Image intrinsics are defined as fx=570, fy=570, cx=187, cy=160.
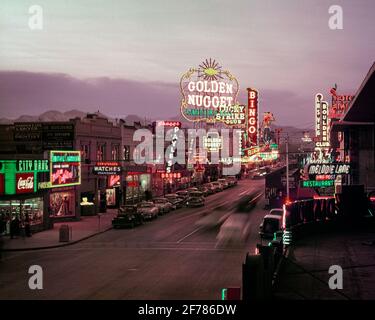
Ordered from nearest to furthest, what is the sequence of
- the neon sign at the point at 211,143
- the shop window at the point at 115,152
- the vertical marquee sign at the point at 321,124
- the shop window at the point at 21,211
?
the shop window at the point at 21,211
the shop window at the point at 115,152
the vertical marquee sign at the point at 321,124
the neon sign at the point at 211,143

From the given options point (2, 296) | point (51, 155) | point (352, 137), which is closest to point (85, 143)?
point (51, 155)

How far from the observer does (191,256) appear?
28328 millimetres

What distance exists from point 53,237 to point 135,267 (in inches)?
530

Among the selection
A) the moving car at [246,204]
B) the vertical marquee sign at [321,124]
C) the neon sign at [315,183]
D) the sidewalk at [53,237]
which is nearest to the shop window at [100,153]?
the sidewalk at [53,237]

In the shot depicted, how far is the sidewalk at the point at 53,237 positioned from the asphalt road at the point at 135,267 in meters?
1.12

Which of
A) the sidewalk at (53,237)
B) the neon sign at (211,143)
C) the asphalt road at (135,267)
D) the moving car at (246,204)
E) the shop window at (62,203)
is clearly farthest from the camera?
the neon sign at (211,143)

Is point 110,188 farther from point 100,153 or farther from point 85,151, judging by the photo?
point 85,151

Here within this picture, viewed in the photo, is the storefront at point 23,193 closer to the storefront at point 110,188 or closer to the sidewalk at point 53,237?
the sidewalk at point 53,237

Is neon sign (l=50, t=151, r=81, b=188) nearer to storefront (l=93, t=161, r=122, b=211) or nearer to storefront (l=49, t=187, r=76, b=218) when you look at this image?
storefront (l=49, t=187, r=76, b=218)

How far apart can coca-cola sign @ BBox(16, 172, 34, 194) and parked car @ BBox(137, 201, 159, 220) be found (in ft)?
32.3

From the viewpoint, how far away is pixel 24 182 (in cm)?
3862

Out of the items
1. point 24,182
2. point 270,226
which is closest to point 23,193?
point 24,182

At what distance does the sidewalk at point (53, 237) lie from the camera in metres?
33.2

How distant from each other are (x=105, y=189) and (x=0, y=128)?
493 inches
